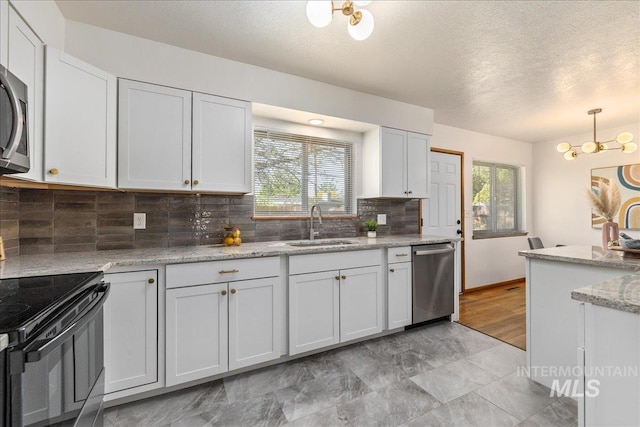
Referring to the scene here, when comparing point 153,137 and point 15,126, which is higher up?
point 153,137

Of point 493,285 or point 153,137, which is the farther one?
point 493,285

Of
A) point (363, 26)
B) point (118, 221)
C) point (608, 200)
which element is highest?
point (363, 26)

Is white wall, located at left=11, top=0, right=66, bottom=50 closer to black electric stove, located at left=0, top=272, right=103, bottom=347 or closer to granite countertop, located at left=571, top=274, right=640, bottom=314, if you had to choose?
black electric stove, located at left=0, top=272, right=103, bottom=347

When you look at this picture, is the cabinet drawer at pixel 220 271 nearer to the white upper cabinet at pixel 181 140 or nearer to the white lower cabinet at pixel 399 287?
the white upper cabinet at pixel 181 140

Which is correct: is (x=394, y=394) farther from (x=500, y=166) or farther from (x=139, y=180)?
(x=500, y=166)

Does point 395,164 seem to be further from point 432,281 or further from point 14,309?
Answer: point 14,309

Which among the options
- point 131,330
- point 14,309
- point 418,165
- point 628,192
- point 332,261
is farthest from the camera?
point 628,192

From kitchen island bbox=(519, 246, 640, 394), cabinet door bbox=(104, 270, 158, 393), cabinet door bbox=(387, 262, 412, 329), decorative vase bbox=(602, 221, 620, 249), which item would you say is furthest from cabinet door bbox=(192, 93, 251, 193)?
decorative vase bbox=(602, 221, 620, 249)

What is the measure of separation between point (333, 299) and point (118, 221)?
1.81 metres

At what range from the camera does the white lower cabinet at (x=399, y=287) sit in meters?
2.73

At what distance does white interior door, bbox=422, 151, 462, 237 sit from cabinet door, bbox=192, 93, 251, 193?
8.57ft

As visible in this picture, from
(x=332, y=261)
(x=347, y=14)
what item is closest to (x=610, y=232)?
(x=332, y=261)

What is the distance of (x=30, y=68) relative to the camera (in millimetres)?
1486

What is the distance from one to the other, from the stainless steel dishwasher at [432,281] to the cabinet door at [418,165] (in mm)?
721
